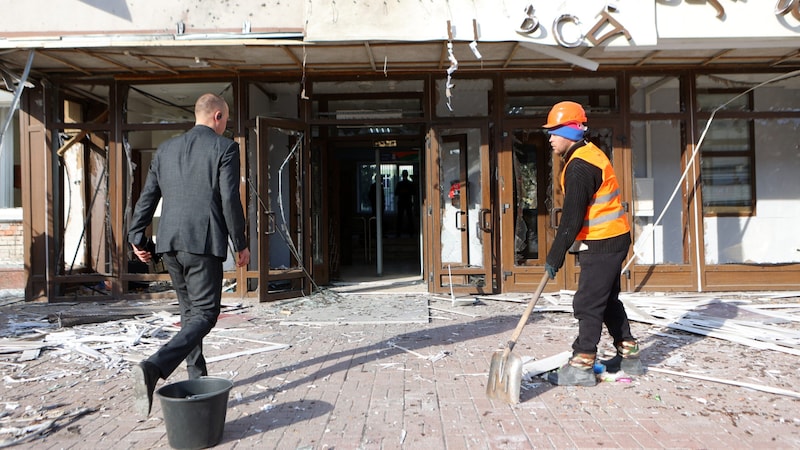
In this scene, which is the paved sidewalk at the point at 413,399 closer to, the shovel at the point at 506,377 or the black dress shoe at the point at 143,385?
the shovel at the point at 506,377

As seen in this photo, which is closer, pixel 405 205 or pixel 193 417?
pixel 193 417

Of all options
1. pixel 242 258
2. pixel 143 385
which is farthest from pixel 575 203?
pixel 143 385

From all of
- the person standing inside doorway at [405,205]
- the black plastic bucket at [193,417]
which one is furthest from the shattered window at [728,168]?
the black plastic bucket at [193,417]

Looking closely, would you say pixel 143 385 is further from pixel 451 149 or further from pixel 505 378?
pixel 451 149

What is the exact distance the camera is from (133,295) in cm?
834

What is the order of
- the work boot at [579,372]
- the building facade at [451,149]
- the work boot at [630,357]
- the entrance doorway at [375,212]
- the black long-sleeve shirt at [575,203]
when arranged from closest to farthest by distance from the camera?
the black long-sleeve shirt at [575,203], the work boot at [579,372], the work boot at [630,357], the building facade at [451,149], the entrance doorway at [375,212]

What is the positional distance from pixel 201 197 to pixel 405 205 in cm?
1024

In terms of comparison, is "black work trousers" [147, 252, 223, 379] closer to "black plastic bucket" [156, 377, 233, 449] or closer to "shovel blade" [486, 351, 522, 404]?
"black plastic bucket" [156, 377, 233, 449]

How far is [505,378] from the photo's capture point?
3.77m

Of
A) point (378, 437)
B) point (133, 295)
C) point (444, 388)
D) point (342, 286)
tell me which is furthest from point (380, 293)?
point (378, 437)

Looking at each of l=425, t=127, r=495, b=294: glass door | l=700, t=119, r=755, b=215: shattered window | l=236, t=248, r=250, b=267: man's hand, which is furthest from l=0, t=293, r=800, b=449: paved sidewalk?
l=700, t=119, r=755, b=215: shattered window

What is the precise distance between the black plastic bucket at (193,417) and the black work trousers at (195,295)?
0.48 metres

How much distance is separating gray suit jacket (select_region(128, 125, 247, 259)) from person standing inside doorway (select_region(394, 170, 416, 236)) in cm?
992

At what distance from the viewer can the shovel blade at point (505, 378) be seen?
12.3 ft
